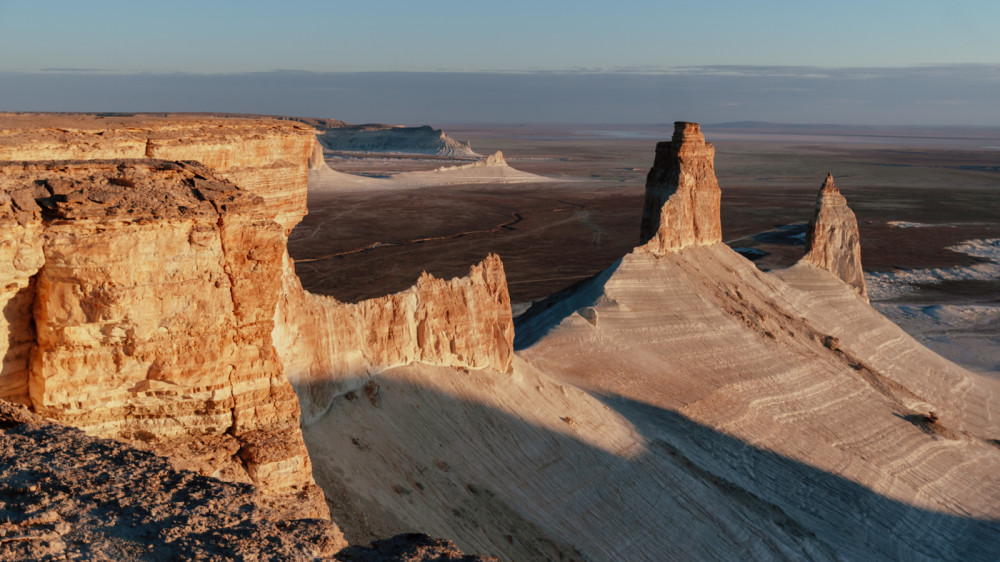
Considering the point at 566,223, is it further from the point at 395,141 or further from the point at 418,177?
the point at 395,141

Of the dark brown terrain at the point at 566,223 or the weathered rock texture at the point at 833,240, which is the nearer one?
the weathered rock texture at the point at 833,240

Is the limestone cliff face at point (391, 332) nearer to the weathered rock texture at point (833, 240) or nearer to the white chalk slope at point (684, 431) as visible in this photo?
the white chalk slope at point (684, 431)

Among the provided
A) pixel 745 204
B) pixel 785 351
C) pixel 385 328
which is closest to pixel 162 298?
pixel 385 328

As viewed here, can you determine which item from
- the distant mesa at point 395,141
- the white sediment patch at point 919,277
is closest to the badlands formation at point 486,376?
the white sediment patch at point 919,277

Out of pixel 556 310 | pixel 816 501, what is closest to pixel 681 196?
pixel 556 310

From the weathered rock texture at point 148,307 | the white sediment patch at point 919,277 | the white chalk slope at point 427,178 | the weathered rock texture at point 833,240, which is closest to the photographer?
the weathered rock texture at point 148,307

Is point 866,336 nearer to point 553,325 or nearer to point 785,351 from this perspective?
point 785,351

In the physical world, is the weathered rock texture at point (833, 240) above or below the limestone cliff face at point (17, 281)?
below
